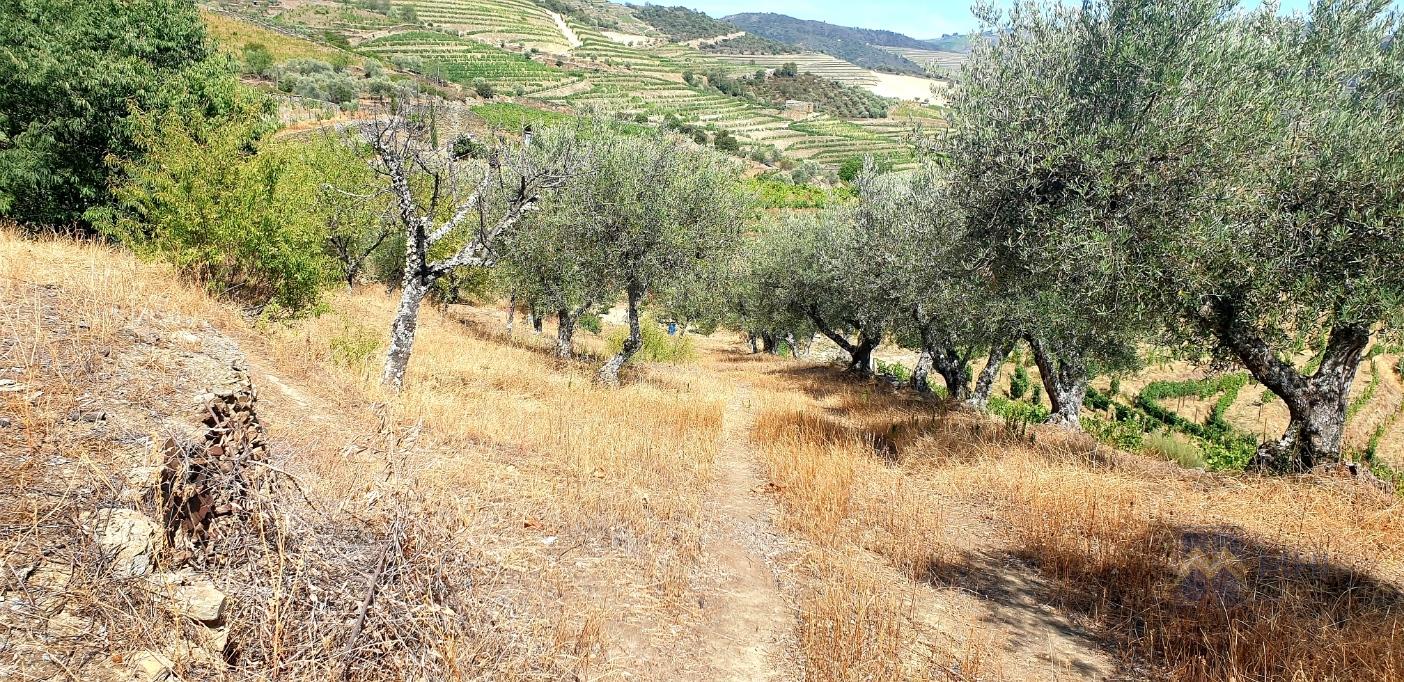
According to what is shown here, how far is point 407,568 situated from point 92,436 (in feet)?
10.6

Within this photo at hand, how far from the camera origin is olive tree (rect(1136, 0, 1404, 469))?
8320 mm

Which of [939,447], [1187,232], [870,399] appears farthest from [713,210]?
[1187,232]

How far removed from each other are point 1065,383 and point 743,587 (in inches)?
571

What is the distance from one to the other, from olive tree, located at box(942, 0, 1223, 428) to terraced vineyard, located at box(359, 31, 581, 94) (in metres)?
94.1

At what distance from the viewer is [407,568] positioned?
4609 mm

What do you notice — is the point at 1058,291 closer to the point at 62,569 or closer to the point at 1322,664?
the point at 1322,664

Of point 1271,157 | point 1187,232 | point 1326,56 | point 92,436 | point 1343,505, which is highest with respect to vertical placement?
point 1326,56

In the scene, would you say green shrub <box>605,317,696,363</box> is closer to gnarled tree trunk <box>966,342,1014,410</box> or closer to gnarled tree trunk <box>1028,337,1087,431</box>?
gnarled tree trunk <box>966,342,1014,410</box>

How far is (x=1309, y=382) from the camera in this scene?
397 inches

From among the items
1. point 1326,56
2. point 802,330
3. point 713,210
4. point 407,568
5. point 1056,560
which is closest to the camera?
point 407,568

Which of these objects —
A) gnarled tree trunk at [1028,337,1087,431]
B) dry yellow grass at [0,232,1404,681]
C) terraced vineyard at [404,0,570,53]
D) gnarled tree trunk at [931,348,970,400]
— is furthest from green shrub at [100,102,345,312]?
terraced vineyard at [404,0,570,53]

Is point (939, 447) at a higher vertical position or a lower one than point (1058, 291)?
lower

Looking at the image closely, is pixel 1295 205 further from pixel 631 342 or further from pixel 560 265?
pixel 560 265

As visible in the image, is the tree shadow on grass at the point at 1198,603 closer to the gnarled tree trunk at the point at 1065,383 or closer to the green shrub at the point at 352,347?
the gnarled tree trunk at the point at 1065,383
